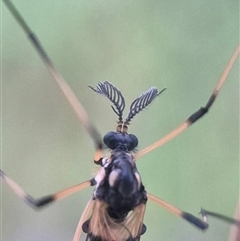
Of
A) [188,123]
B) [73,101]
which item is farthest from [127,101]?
[73,101]

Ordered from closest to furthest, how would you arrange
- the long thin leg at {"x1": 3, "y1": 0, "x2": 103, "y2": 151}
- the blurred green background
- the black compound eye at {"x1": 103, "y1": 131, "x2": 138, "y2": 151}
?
the long thin leg at {"x1": 3, "y1": 0, "x2": 103, "y2": 151}, the black compound eye at {"x1": 103, "y1": 131, "x2": 138, "y2": 151}, the blurred green background

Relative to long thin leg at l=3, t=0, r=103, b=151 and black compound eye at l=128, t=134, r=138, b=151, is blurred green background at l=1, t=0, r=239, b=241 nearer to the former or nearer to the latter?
black compound eye at l=128, t=134, r=138, b=151

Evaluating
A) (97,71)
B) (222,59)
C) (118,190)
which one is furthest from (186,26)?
(118,190)

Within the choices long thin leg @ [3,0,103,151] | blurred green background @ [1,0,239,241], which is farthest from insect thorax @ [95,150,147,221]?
blurred green background @ [1,0,239,241]

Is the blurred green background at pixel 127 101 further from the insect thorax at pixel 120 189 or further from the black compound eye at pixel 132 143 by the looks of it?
the insect thorax at pixel 120 189

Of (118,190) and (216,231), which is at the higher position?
(118,190)

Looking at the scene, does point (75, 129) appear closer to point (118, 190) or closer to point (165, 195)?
point (165, 195)

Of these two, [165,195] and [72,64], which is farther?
[72,64]

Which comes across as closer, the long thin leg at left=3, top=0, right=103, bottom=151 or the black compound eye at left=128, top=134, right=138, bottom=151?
the long thin leg at left=3, top=0, right=103, bottom=151

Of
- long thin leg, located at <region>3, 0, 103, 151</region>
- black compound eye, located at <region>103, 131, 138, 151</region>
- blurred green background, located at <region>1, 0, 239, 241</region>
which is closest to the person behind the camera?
long thin leg, located at <region>3, 0, 103, 151</region>
